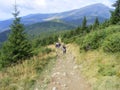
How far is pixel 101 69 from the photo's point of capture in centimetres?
1494

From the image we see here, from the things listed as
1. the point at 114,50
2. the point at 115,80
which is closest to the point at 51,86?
the point at 115,80

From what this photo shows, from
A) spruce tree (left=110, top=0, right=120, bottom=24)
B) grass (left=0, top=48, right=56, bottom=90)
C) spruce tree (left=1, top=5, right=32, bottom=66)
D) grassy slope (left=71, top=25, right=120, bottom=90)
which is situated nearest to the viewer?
grassy slope (left=71, top=25, right=120, bottom=90)

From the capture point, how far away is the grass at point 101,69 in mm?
12758

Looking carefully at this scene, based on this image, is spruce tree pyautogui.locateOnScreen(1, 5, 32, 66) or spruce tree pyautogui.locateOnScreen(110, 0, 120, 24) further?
spruce tree pyautogui.locateOnScreen(110, 0, 120, 24)

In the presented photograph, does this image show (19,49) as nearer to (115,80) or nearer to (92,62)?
(92,62)

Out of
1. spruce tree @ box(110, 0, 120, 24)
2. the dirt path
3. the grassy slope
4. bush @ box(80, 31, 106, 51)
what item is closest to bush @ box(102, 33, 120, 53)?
the grassy slope

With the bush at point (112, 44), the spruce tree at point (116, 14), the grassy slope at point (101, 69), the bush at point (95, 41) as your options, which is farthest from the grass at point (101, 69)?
the spruce tree at point (116, 14)

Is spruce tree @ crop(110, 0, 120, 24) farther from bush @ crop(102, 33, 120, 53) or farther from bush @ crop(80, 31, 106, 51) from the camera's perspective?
bush @ crop(102, 33, 120, 53)

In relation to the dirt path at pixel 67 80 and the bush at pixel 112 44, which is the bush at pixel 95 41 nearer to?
the bush at pixel 112 44

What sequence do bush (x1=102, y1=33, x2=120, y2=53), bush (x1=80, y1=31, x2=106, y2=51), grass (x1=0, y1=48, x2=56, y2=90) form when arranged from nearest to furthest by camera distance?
grass (x1=0, y1=48, x2=56, y2=90)
bush (x1=102, y1=33, x2=120, y2=53)
bush (x1=80, y1=31, x2=106, y2=51)

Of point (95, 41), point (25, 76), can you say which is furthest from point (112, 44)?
point (25, 76)

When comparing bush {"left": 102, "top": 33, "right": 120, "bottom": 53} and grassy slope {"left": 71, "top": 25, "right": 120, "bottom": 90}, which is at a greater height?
bush {"left": 102, "top": 33, "right": 120, "bottom": 53}

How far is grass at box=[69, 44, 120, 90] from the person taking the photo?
12.8 m

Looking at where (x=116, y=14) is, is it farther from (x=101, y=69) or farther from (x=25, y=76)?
(x=25, y=76)
